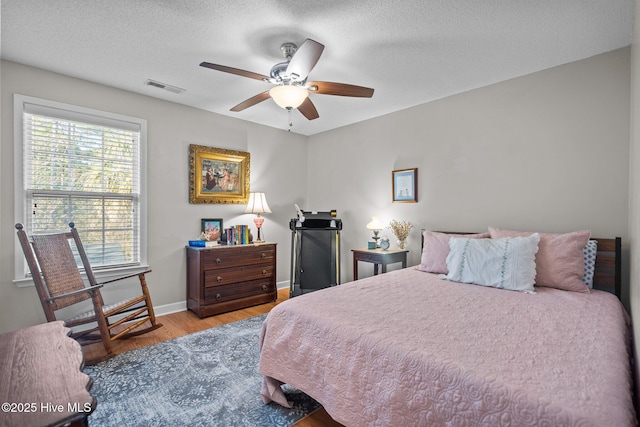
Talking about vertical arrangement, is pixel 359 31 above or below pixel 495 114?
above

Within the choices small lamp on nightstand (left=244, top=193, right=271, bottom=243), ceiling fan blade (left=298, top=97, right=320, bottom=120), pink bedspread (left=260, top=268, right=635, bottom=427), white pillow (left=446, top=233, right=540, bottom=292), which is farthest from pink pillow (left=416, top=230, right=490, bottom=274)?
small lamp on nightstand (left=244, top=193, right=271, bottom=243)

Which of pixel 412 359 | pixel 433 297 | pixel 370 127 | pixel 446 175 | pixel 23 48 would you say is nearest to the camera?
pixel 412 359

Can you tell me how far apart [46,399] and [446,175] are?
3.52m

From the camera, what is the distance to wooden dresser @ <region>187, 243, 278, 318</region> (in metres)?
3.47

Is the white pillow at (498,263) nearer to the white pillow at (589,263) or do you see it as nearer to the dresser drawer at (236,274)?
the white pillow at (589,263)

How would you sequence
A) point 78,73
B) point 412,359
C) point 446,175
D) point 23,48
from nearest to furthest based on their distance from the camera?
1. point 412,359
2. point 23,48
3. point 78,73
4. point 446,175

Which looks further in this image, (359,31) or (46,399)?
(359,31)

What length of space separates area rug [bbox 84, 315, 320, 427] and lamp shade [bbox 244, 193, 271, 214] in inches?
69.4

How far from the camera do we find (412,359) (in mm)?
1278

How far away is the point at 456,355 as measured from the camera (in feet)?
4.13

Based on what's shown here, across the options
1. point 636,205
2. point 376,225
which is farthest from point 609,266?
point 376,225

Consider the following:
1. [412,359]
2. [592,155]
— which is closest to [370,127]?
[592,155]

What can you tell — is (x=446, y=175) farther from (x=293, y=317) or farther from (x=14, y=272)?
(x=14, y=272)

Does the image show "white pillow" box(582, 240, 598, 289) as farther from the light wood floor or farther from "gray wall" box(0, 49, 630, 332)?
the light wood floor
